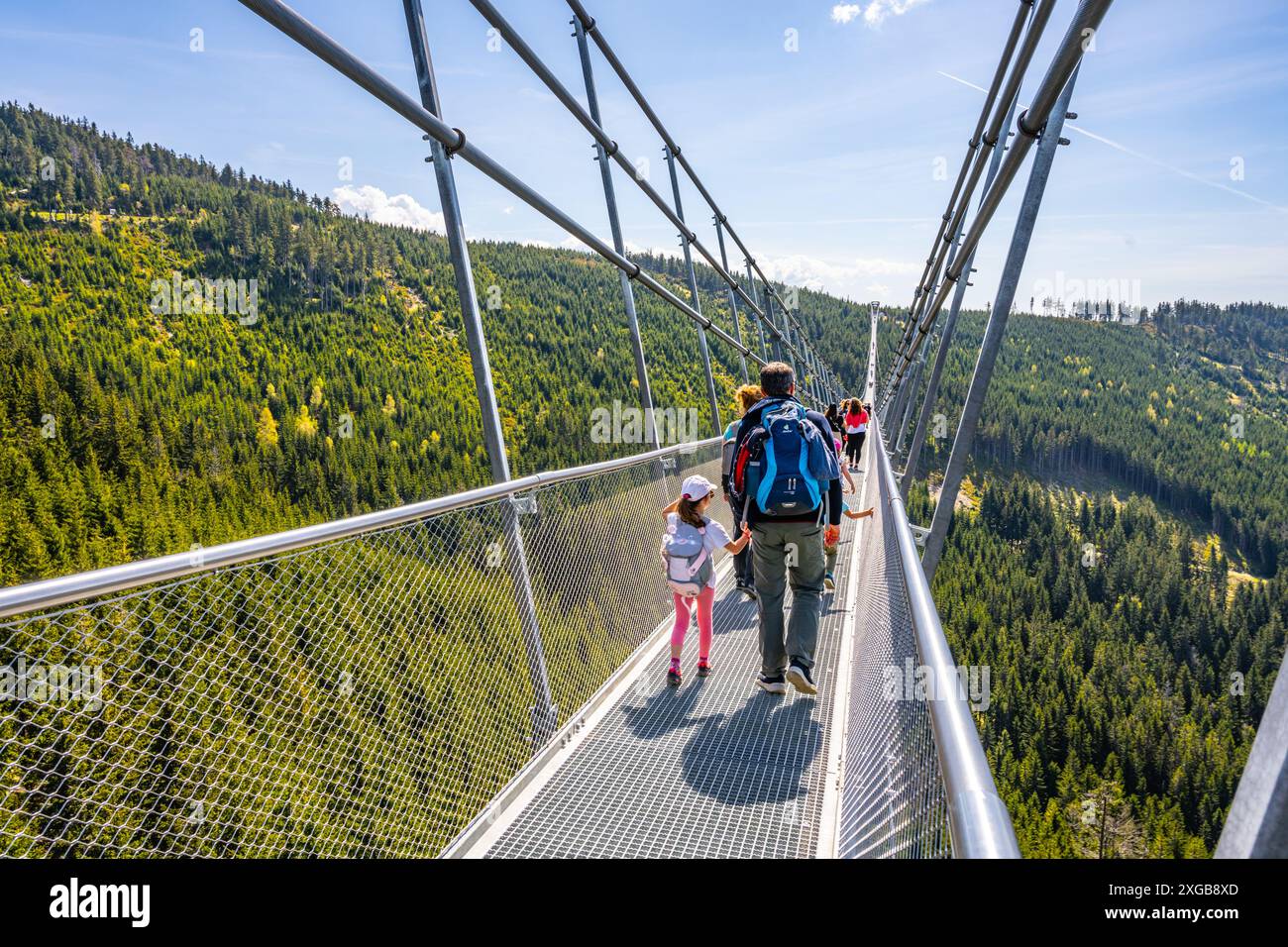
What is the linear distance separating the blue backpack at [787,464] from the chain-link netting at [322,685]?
942 millimetres

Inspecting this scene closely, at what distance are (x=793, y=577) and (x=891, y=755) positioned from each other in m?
1.44

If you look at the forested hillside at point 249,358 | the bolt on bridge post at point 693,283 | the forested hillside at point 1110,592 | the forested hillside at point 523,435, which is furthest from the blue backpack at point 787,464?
the forested hillside at point 249,358

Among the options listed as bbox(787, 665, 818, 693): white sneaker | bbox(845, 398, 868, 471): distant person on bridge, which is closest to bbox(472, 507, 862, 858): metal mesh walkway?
bbox(787, 665, 818, 693): white sneaker

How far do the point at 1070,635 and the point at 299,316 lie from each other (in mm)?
100896

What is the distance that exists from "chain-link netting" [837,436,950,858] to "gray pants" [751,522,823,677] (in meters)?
0.26

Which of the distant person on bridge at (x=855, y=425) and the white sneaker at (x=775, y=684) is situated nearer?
the white sneaker at (x=775, y=684)

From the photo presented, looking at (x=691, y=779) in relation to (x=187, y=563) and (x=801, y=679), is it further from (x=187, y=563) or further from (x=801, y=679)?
(x=187, y=563)

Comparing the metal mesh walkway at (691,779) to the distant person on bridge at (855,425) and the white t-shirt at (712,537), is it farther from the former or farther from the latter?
the distant person on bridge at (855,425)

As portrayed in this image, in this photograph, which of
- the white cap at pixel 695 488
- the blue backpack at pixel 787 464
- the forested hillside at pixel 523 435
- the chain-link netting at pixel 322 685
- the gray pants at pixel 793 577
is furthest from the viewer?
the forested hillside at pixel 523 435

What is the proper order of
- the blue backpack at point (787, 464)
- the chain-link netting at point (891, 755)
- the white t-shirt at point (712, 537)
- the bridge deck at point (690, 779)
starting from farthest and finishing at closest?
the white t-shirt at point (712, 537) → the blue backpack at point (787, 464) → the bridge deck at point (690, 779) → the chain-link netting at point (891, 755)

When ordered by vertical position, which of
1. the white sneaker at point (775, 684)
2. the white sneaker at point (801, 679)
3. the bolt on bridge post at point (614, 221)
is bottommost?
the white sneaker at point (775, 684)

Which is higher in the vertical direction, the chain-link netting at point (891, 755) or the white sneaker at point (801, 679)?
the chain-link netting at point (891, 755)

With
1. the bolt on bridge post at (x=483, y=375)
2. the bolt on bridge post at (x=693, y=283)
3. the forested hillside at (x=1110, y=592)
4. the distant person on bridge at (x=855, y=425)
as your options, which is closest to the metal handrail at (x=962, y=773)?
the bolt on bridge post at (x=483, y=375)

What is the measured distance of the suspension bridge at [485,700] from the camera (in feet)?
5.05
